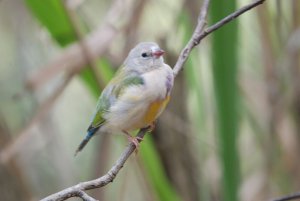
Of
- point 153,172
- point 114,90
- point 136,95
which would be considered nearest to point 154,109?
point 136,95

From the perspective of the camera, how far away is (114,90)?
5.46ft

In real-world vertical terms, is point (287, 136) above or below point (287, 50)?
below

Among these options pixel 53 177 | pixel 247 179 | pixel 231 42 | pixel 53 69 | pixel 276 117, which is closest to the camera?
pixel 231 42

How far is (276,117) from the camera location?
2293 millimetres

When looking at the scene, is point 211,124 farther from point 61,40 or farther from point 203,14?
point 203,14

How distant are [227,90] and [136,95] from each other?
266 mm

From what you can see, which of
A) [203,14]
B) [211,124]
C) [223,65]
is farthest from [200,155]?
[203,14]

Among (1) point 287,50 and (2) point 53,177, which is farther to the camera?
(2) point 53,177

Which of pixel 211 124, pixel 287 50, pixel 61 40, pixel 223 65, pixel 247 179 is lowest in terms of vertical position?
pixel 247 179

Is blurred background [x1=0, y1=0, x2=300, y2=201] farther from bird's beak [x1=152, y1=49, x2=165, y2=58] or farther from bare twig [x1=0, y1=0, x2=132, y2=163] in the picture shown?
bird's beak [x1=152, y1=49, x2=165, y2=58]

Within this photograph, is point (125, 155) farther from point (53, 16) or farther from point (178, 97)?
point (178, 97)

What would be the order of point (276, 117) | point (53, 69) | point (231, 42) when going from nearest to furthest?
1. point (231, 42)
2. point (53, 69)
3. point (276, 117)

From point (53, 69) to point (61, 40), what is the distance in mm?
99

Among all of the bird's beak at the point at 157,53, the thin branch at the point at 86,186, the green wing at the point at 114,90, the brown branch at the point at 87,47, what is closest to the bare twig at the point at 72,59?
the brown branch at the point at 87,47
